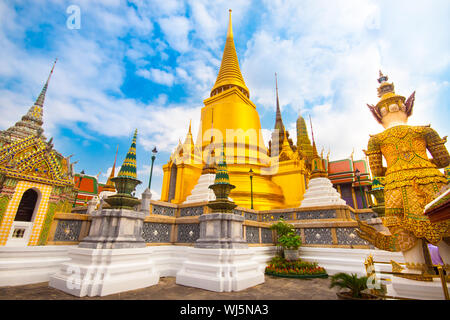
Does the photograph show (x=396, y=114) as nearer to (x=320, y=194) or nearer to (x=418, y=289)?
(x=418, y=289)

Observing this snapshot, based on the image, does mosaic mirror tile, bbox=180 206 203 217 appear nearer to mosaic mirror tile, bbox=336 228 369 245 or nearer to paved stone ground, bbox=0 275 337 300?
paved stone ground, bbox=0 275 337 300

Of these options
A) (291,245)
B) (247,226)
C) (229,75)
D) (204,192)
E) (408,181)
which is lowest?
(291,245)

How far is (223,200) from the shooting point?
20.0 ft

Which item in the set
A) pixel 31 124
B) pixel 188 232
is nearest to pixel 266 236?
pixel 188 232

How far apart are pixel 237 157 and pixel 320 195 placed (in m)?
7.62

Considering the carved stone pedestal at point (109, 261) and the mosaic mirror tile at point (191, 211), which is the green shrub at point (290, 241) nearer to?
the mosaic mirror tile at point (191, 211)

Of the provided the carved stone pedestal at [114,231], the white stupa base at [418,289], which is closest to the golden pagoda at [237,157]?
the carved stone pedestal at [114,231]

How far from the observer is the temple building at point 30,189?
9086 millimetres

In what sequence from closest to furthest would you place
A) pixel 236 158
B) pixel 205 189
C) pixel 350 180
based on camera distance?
1. pixel 205 189
2. pixel 236 158
3. pixel 350 180

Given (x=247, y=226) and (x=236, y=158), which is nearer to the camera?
(x=247, y=226)

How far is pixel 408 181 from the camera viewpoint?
4.04m

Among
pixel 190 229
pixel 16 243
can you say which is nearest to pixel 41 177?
pixel 16 243

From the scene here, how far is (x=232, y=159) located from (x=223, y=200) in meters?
11.9
